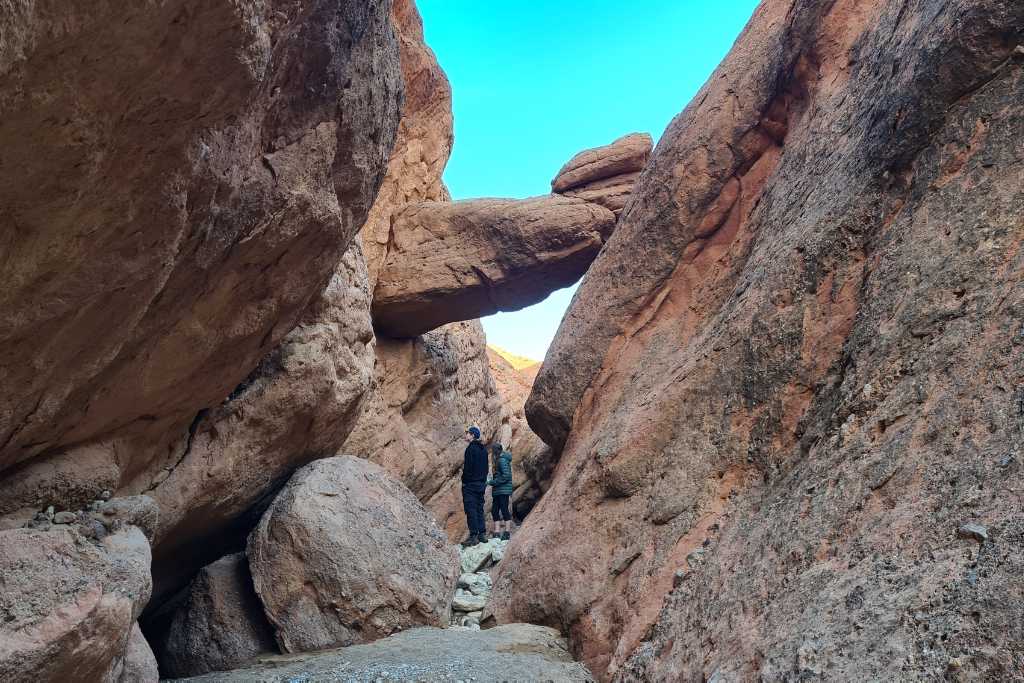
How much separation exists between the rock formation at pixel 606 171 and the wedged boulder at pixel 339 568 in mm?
7503

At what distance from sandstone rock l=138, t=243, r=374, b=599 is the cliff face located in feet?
7.16

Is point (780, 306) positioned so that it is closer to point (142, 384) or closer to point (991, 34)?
point (991, 34)

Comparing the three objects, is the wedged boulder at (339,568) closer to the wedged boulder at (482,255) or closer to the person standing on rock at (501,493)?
the person standing on rock at (501,493)

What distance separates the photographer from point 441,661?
5.15 m

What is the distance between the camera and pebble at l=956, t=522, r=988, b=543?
2.88 metres

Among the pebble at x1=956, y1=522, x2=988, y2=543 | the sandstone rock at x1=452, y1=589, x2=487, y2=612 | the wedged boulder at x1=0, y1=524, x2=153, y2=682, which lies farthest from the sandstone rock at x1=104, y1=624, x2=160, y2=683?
the pebble at x1=956, y1=522, x2=988, y2=543

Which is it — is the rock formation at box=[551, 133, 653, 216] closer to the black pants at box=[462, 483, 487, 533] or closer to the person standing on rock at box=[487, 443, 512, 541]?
the person standing on rock at box=[487, 443, 512, 541]

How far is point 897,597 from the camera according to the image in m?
3.04

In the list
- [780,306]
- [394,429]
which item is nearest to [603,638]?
[780,306]

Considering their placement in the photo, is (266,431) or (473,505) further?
(473,505)

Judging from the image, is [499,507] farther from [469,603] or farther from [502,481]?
[469,603]

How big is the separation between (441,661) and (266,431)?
111 inches

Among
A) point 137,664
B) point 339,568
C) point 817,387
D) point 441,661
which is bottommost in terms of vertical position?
point 441,661

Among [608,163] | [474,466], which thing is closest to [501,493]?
[474,466]
